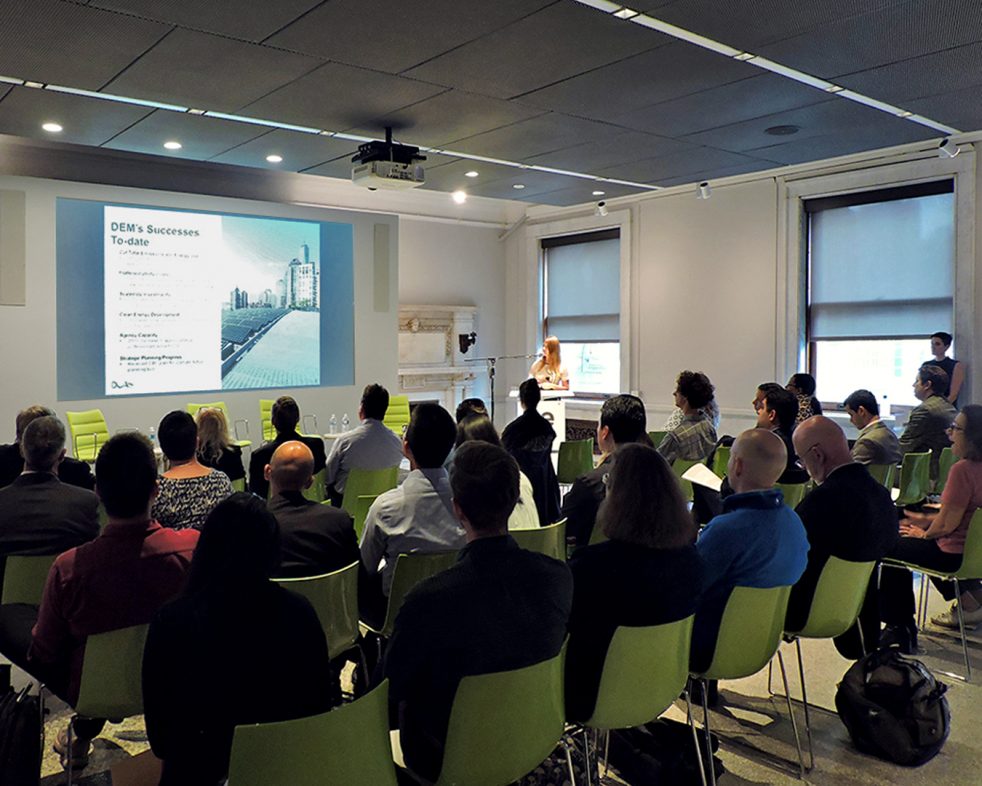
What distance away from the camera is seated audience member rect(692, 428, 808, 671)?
8.59 ft

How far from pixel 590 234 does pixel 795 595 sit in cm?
889

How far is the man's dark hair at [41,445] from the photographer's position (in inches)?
122

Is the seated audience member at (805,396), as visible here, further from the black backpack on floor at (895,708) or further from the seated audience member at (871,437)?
the black backpack on floor at (895,708)

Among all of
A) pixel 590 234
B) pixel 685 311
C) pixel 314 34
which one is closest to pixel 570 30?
pixel 314 34

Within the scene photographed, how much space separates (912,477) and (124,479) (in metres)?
4.84

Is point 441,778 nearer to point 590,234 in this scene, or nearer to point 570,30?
point 570,30

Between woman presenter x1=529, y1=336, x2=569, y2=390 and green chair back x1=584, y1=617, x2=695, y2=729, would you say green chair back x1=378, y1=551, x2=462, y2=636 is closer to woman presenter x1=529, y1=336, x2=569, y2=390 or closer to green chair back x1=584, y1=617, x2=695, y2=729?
green chair back x1=584, y1=617, x2=695, y2=729

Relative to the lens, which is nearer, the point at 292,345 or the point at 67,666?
the point at 67,666

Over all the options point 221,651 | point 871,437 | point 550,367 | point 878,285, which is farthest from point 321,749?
point 878,285

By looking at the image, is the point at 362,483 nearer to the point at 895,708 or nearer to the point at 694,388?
the point at 694,388

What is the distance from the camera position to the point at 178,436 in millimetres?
3445

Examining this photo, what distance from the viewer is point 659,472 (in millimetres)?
2371

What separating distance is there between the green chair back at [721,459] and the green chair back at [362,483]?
2331mm

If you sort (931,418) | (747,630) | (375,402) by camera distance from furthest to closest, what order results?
(931,418)
(375,402)
(747,630)
